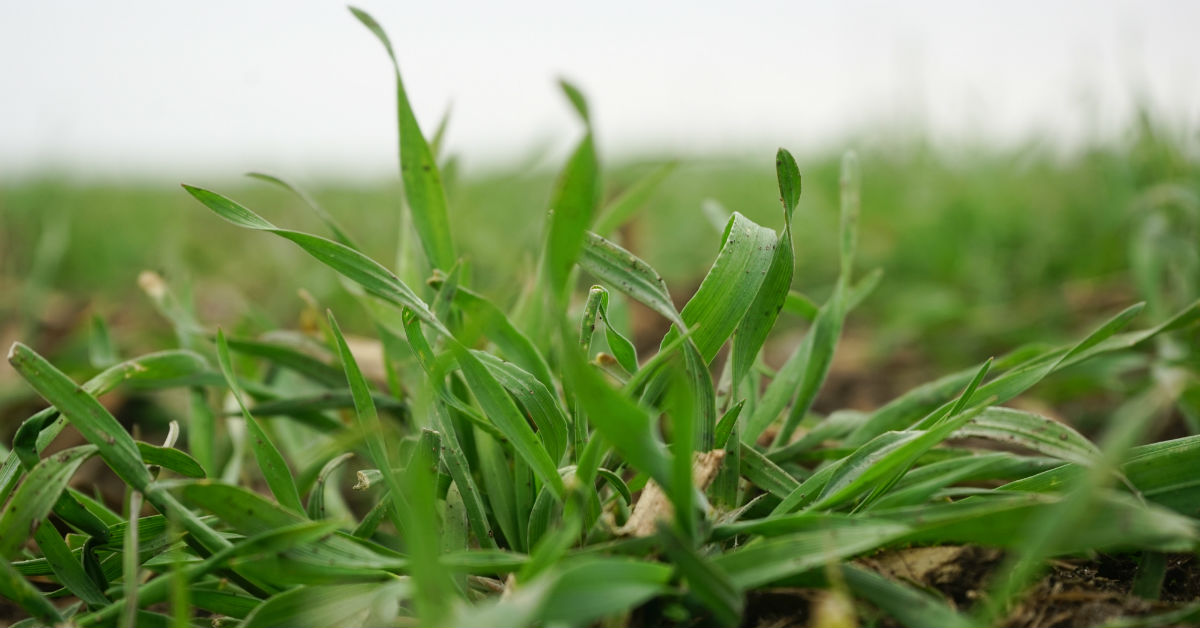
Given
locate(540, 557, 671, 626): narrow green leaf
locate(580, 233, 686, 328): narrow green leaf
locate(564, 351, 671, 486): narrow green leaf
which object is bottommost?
locate(540, 557, 671, 626): narrow green leaf

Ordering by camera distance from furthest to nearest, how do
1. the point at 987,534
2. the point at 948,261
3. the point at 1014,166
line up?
1. the point at 1014,166
2. the point at 948,261
3. the point at 987,534

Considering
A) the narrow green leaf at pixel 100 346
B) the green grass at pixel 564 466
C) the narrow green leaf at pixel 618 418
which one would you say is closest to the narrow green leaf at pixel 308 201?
the green grass at pixel 564 466

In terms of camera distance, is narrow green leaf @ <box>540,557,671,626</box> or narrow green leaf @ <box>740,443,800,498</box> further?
narrow green leaf @ <box>740,443,800,498</box>

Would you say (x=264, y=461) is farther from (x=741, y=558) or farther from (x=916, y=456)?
(x=916, y=456)

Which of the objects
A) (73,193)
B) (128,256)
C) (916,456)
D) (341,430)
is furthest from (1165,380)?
(73,193)

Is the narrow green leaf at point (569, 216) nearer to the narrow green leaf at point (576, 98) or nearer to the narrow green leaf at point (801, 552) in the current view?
the narrow green leaf at point (576, 98)

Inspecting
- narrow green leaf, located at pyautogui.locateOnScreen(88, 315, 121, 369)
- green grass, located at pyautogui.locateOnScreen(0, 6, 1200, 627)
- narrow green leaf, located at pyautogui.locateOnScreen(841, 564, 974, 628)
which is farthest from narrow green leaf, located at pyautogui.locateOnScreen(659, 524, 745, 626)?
narrow green leaf, located at pyautogui.locateOnScreen(88, 315, 121, 369)

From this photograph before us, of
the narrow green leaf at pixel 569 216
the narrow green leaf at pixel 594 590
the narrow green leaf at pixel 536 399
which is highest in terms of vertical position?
the narrow green leaf at pixel 569 216

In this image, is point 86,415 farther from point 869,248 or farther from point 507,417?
point 869,248

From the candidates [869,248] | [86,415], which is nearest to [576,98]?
[86,415]

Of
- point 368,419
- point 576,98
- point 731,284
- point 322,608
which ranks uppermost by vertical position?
point 576,98

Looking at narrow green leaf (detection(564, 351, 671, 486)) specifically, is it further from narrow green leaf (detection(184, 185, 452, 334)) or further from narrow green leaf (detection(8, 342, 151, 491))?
narrow green leaf (detection(8, 342, 151, 491))
